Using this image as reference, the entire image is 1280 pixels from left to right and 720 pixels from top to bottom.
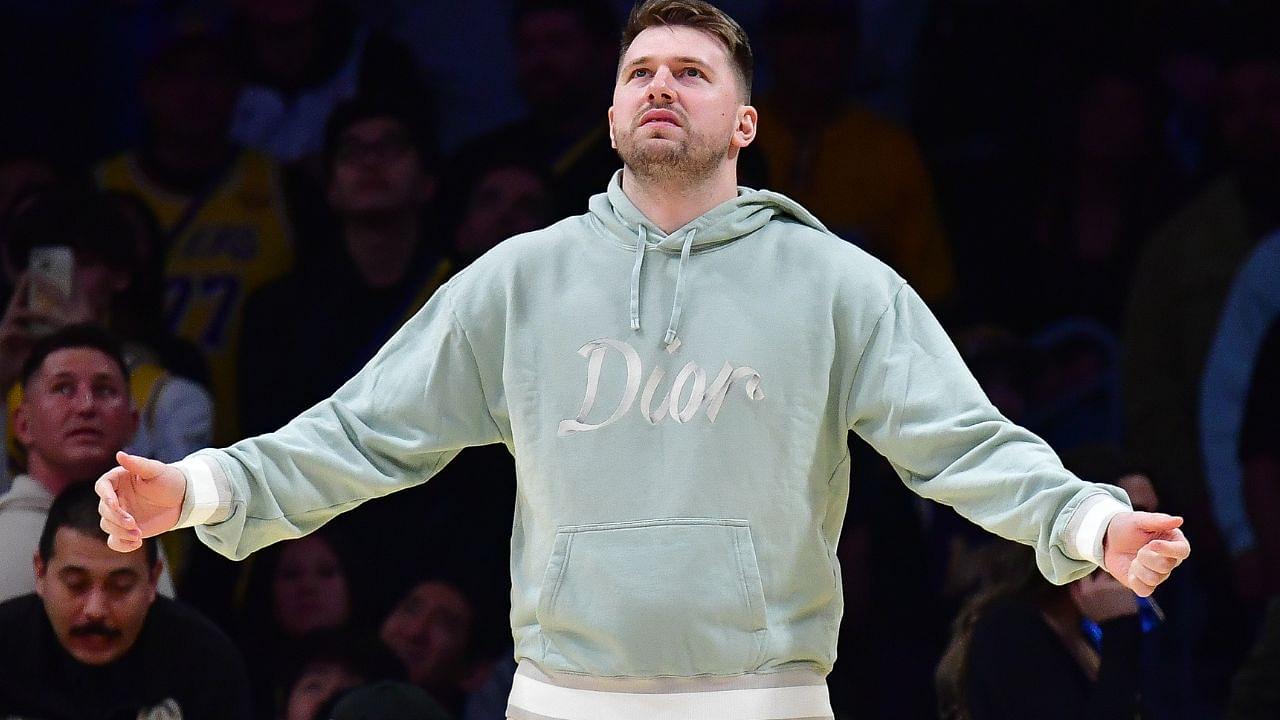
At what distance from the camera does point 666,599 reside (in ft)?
7.85

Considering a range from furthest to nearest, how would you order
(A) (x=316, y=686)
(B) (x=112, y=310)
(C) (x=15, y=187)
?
(C) (x=15, y=187) < (B) (x=112, y=310) < (A) (x=316, y=686)

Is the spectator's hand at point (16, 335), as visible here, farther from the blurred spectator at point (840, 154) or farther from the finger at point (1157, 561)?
the finger at point (1157, 561)

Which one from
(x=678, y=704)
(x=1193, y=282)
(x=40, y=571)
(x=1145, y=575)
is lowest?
(x=40, y=571)

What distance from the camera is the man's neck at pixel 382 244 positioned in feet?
15.7

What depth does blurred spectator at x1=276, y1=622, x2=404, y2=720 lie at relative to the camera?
4160mm

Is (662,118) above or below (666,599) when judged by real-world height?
above

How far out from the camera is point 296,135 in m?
5.02

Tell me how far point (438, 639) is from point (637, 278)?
2.19m

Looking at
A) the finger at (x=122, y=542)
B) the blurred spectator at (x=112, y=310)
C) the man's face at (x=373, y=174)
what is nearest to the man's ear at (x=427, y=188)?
the man's face at (x=373, y=174)

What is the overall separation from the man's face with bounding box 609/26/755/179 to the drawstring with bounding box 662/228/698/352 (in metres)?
0.10

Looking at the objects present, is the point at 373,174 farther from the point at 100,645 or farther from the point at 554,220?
the point at 100,645

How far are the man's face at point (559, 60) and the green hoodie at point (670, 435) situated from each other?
2436 mm

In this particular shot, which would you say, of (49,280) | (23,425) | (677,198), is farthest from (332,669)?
(677,198)

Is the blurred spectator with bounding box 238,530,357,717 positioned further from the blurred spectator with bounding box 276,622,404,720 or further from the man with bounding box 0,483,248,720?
the man with bounding box 0,483,248,720
